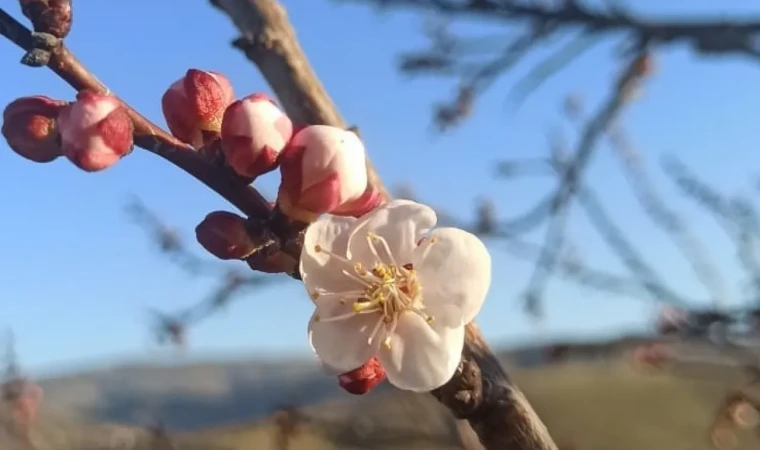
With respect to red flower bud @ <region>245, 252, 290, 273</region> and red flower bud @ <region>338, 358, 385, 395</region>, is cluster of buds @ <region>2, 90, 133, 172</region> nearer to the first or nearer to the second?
red flower bud @ <region>245, 252, 290, 273</region>

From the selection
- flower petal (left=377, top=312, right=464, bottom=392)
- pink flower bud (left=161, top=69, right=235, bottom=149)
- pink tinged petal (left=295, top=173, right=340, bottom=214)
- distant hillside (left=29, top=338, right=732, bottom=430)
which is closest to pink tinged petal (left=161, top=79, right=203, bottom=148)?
pink flower bud (left=161, top=69, right=235, bottom=149)

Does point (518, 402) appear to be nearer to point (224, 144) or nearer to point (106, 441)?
point (224, 144)

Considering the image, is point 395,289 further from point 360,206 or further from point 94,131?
point 94,131

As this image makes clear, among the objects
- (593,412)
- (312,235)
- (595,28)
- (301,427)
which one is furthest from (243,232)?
(593,412)

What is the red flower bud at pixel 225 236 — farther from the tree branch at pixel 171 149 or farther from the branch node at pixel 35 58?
the branch node at pixel 35 58

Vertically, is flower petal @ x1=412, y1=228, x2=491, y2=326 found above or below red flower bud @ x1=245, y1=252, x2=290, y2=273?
below

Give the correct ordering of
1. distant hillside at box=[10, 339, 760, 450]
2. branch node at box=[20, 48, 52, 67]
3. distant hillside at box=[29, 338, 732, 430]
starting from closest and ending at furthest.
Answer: branch node at box=[20, 48, 52, 67] → distant hillside at box=[10, 339, 760, 450] → distant hillside at box=[29, 338, 732, 430]

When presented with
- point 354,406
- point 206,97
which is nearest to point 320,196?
point 206,97
